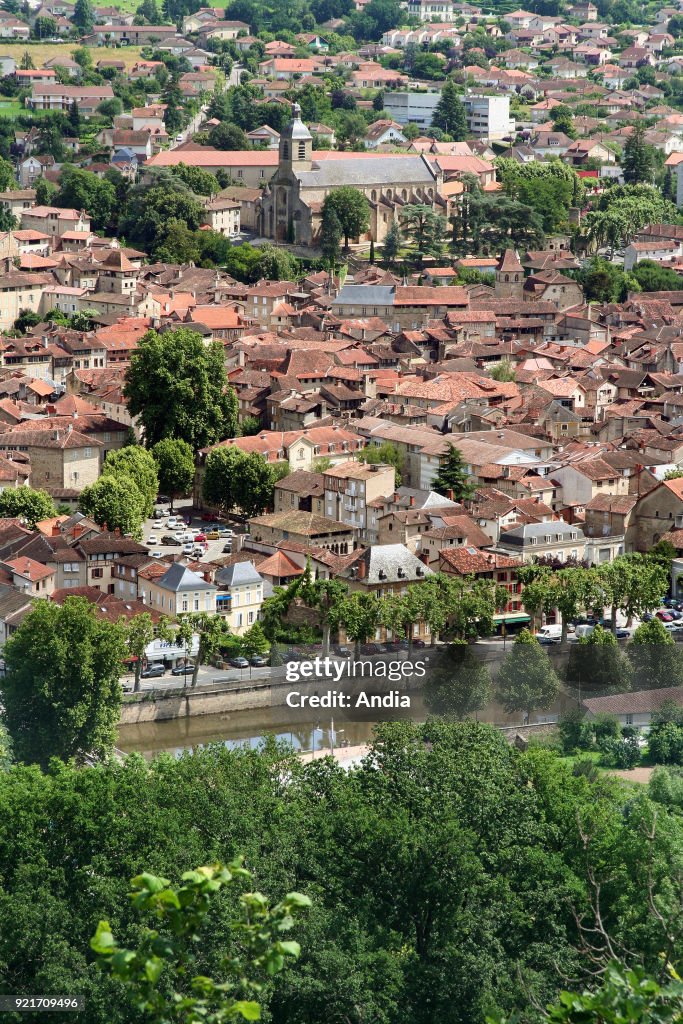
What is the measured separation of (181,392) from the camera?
35.7m

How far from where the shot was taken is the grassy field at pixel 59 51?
242 ft

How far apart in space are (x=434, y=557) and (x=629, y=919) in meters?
13.2

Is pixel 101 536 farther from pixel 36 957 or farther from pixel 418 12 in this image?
pixel 418 12

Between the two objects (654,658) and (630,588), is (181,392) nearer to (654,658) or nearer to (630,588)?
(630,588)

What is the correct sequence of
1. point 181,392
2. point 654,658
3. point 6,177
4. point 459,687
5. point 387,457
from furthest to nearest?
point 6,177, point 181,392, point 387,457, point 654,658, point 459,687

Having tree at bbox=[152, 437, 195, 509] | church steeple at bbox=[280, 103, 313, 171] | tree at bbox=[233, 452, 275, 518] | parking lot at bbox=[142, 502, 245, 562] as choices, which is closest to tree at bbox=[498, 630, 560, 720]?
A: parking lot at bbox=[142, 502, 245, 562]

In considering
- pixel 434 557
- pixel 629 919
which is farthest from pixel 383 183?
pixel 629 919

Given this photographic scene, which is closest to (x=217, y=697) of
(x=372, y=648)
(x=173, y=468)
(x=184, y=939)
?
(x=372, y=648)

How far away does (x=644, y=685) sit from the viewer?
23719mm

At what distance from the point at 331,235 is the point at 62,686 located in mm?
30286

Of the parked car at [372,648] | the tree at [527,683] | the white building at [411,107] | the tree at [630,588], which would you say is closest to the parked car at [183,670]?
the parked car at [372,648]

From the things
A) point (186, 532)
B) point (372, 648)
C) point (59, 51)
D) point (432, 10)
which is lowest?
point (186, 532)

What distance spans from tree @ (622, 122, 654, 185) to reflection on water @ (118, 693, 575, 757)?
37.4 metres

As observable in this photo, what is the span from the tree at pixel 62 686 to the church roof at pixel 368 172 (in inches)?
1239
